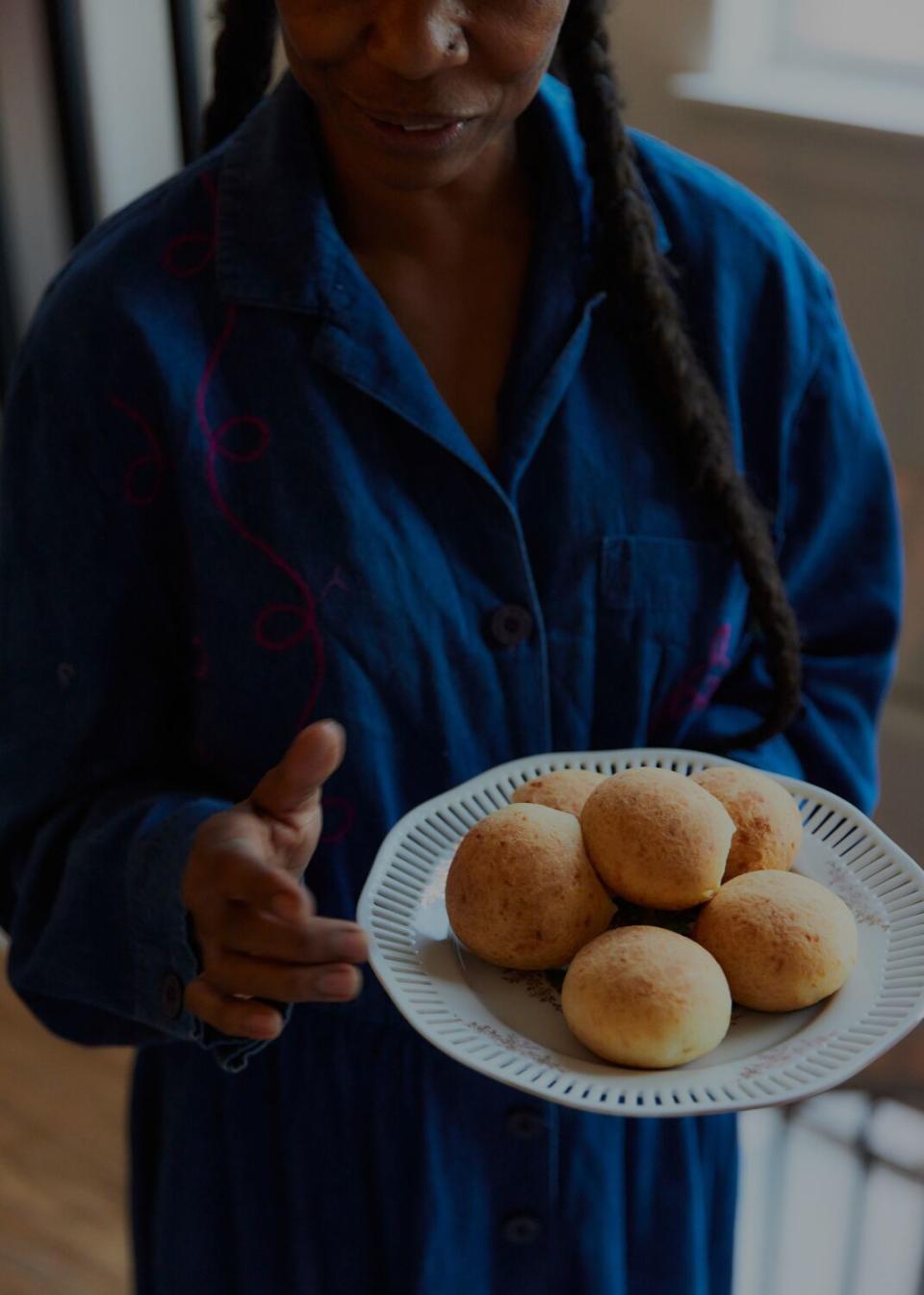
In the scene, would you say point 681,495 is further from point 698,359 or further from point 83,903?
point 83,903

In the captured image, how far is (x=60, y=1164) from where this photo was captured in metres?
1.68

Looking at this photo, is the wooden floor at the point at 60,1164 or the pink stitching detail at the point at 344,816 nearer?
the pink stitching detail at the point at 344,816

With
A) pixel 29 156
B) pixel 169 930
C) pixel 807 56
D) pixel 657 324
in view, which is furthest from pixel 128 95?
pixel 169 930

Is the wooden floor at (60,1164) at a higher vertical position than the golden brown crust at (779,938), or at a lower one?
lower

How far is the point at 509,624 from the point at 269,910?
23cm

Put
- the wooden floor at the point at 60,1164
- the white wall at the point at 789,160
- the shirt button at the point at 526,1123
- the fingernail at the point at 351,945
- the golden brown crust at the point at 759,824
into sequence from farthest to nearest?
the wooden floor at the point at 60,1164 < the white wall at the point at 789,160 < the shirt button at the point at 526,1123 < the golden brown crust at the point at 759,824 < the fingernail at the point at 351,945

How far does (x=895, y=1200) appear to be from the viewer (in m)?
1.53

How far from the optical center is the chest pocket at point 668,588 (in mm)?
798

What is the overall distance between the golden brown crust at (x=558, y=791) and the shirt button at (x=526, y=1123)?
20 centimetres

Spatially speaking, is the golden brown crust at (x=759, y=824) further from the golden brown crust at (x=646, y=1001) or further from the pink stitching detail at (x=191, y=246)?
the pink stitching detail at (x=191, y=246)

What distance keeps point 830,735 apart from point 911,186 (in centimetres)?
57

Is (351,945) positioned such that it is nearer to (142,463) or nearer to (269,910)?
(269,910)

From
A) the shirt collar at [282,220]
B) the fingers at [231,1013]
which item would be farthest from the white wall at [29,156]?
the fingers at [231,1013]

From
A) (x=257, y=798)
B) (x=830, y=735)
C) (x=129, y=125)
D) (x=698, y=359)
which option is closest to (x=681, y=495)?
(x=698, y=359)
